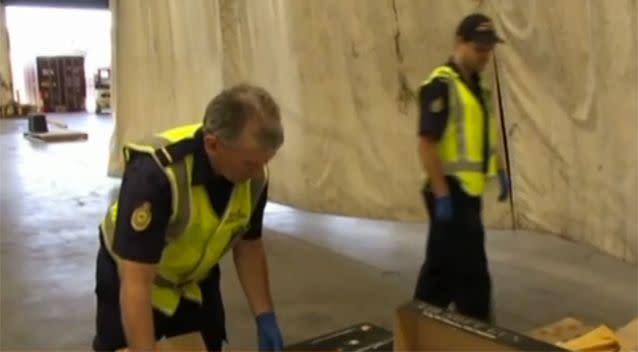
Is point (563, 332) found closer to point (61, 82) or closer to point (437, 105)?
point (437, 105)

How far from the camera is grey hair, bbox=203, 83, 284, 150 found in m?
1.21

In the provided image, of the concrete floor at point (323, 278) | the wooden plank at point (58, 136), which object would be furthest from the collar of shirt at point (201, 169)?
the wooden plank at point (58, 136)

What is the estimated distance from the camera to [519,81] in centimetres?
332

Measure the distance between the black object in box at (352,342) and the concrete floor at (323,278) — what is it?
1465mm

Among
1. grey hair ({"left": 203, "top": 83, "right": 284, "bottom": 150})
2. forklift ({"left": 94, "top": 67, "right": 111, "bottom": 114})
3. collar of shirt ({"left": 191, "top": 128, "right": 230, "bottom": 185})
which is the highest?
grey hair ({"left": 203, "top": 83, "right": 284, "bottom": 150})

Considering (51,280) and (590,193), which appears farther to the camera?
(51,280)

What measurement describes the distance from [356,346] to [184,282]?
1.31 feet

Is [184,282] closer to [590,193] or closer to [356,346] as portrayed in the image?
[356,346]

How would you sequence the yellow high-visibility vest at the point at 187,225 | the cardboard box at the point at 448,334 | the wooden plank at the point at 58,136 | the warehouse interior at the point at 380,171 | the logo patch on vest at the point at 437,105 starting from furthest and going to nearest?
the wooden plank at the point at 58,136, the warehouse interior at the point at 380,171, the logo patch on vest at the point at 437,105, the yellow high-visibility vest at the point at 187,225, the cardboard box at the point at 448,334

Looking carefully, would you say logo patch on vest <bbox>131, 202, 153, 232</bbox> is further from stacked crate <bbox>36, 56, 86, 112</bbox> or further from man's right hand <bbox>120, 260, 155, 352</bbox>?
stacked crate <bbox>36, 56, 86, 112</bbox>

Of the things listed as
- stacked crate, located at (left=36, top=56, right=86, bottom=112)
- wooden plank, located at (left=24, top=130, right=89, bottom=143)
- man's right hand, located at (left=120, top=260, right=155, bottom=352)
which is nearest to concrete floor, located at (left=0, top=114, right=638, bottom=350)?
man's right hand, located at (left=120, top=260, right=155, bottom=352)

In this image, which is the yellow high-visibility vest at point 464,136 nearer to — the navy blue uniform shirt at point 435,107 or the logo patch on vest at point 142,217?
the navy blue uniform shirt at point 435,107

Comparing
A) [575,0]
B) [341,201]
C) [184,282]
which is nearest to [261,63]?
[341,201]

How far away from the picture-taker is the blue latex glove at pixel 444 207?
7.66 feet
